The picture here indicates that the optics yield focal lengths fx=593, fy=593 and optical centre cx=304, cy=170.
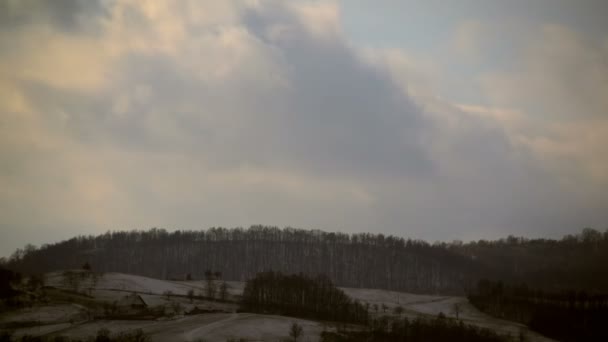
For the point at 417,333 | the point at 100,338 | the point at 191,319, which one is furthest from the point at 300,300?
the point at 100,338

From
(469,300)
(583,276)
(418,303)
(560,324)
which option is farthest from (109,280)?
(583,276)

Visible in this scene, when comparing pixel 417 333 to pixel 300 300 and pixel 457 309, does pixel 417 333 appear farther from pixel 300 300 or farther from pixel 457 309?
pixel 457 309

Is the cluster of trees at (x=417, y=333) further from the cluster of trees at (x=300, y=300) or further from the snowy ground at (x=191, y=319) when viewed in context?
the cluster of trees at (x=300, y=300)

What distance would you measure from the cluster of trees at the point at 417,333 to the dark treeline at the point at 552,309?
742 inches

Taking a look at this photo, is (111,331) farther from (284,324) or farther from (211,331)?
(284,324)

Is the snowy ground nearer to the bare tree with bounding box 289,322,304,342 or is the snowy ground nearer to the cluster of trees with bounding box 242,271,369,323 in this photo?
the bare tree with bounding box 289,322,304,342

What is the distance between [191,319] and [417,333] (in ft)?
113

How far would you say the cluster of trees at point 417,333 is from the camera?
8231cm

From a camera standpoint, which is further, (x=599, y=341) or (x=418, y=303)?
(x=418, y=303)

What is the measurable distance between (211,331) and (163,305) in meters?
32.9

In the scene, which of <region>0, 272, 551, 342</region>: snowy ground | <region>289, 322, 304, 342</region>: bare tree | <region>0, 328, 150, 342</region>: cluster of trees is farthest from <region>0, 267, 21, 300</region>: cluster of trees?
<region>289, 322, 304, 342</region>: bare tree

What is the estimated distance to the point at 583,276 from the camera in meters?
164

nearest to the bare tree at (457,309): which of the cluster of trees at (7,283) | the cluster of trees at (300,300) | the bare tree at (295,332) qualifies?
the cluster of trees at (300,300)

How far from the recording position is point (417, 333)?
89.4 metres
